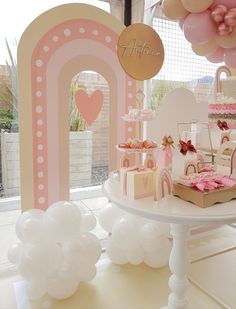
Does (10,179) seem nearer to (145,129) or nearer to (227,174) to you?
(145,129)

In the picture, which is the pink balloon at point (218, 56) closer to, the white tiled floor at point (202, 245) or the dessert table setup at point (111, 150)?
the dessert table setup at point (111, 150)

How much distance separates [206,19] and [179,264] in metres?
1.40

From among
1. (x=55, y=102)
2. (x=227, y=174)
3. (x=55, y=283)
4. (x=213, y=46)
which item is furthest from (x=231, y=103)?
(x=55, y=283)

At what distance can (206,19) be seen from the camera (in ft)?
5.72

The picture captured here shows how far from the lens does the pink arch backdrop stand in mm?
1819

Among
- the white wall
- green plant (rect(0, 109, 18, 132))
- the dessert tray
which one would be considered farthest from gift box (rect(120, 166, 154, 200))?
green plant (rect(0, 109, 18, 132))

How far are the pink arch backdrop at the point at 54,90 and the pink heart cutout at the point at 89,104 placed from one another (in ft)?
0.30

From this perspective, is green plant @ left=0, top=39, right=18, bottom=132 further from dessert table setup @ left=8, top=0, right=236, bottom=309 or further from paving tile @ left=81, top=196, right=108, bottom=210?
paving tile @ left=81, top=196, right=108, bottom=210

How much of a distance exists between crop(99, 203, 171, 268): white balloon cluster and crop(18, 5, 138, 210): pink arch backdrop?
0.41 metres

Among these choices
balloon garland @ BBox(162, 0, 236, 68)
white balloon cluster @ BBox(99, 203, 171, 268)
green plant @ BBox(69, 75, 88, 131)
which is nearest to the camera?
balloon garland @ BBox(162, 0, 236, 68)

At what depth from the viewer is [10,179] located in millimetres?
2797

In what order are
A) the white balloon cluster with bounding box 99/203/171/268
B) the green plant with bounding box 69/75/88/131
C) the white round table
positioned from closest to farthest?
the white round table
the white balloon cluster with bounding box 99/203/171/268
the green plant with bounding box 69/75/88/131

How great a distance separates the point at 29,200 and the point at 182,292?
3.54 feet

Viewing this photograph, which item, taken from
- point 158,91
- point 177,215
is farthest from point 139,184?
point 158,91
